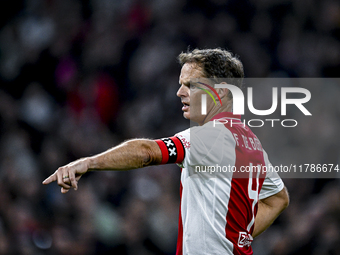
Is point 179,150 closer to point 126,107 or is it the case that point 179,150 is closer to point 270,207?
point 270,207

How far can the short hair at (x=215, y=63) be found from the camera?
2.32 m

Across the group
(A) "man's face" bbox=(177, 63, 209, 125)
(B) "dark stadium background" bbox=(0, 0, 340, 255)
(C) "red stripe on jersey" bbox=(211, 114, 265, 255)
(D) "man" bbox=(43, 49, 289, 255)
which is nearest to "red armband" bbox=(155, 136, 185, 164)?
(D) "man" bbox=(43, 49, 289, 255)

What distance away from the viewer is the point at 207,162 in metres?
1.94

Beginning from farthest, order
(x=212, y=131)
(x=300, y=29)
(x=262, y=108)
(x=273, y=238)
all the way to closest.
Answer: (x=300, y=29) → (x=262, y=108) → (x=273, y=238) → (x=212, y=131)

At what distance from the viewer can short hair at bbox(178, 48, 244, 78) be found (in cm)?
232

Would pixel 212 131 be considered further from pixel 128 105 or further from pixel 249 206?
pixel 128 105

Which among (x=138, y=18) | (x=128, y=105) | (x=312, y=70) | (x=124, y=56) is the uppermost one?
(x=138, y=18)

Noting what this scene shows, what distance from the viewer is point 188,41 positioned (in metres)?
5.59

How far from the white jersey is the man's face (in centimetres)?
22

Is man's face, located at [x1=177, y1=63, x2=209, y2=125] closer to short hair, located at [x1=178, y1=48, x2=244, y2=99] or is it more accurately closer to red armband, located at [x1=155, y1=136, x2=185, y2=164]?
short hair, located at [x1=178, y1=48, x2=244, y2=99]

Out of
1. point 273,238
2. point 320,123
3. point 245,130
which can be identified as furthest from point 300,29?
point 245,130

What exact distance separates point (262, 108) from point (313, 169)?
1.05 m

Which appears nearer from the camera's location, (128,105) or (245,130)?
(245,130)

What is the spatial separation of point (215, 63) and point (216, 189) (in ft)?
2.58
